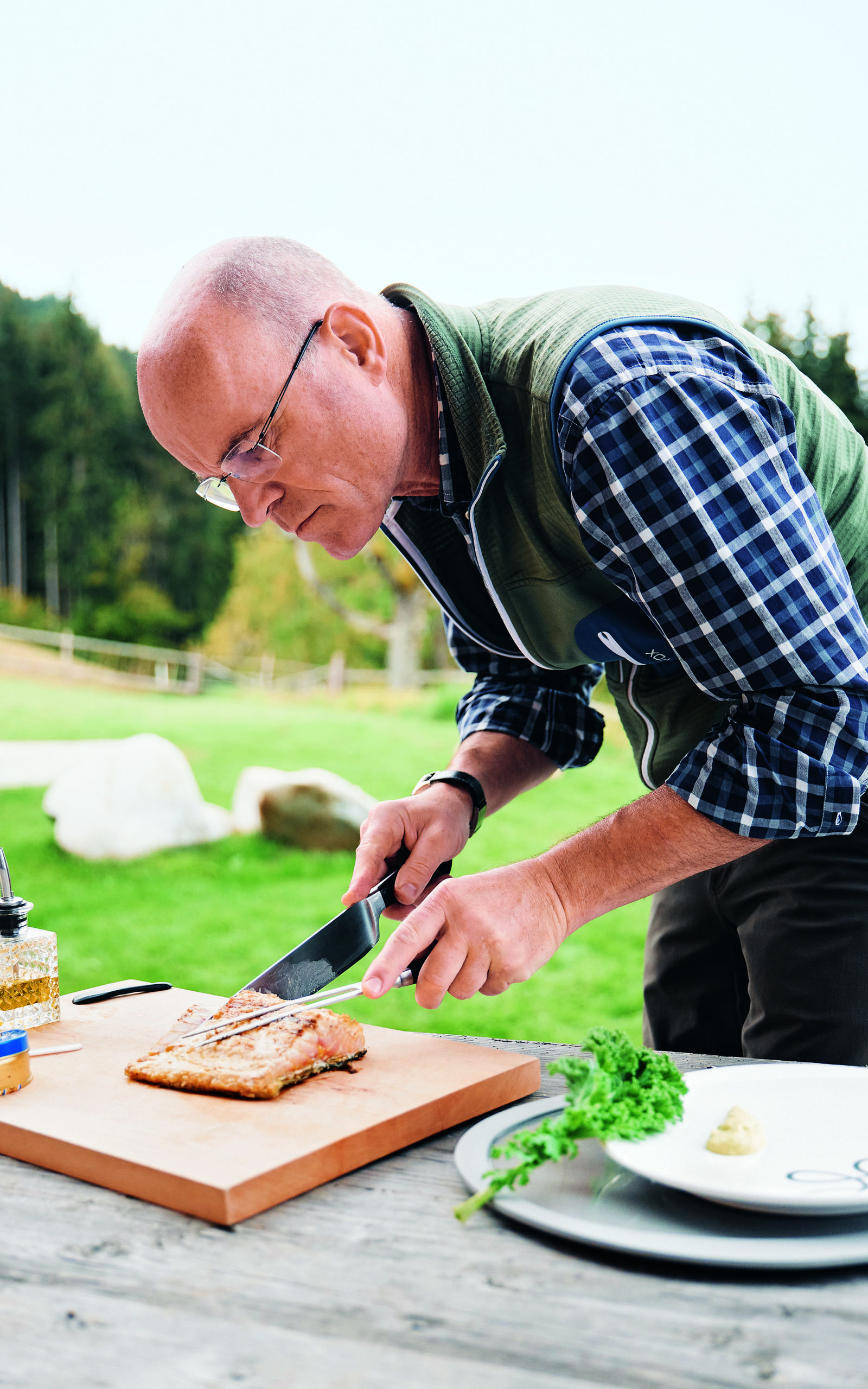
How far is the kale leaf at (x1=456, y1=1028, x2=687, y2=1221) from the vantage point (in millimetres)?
921

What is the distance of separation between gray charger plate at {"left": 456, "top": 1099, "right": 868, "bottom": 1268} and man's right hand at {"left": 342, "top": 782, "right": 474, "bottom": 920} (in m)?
0.59

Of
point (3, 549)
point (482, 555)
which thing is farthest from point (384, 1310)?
point (3, 549)

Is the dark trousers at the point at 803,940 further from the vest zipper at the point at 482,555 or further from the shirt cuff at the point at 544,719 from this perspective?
the vest zipper at the point at 482,555

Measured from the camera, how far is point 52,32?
6379 millimetres

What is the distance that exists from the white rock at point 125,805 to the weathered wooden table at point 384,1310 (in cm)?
595

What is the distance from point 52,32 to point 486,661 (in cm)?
636

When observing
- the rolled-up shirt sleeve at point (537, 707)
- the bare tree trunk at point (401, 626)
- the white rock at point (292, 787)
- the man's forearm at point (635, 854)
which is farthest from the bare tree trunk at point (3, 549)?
the man's forearm at point (635, 854)

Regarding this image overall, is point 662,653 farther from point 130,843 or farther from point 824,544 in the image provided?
point 130,843

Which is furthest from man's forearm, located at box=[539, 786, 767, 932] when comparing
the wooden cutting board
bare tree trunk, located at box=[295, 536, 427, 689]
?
bare tree trunk, located at box=[295, 536, 427, 689]

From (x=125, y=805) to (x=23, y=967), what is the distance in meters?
5.50

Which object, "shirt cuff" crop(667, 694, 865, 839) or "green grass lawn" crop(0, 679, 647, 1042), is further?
"green grass lawn" crop(0, 679, 647, 1042)

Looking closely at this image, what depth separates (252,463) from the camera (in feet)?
4.94

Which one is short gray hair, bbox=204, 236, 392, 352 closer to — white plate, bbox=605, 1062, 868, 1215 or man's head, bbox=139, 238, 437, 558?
man's head, bbox=139, 238, 437, 558

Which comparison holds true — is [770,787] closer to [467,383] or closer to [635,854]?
[635,854]
